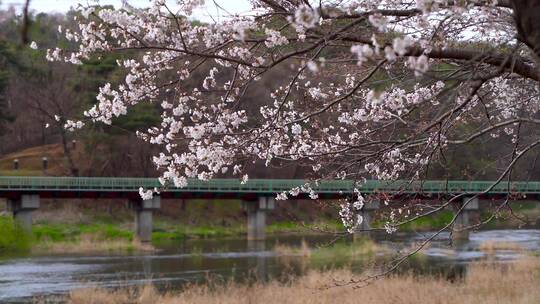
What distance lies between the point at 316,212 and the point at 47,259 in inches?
1232

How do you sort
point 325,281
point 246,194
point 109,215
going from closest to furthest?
point 325,281
point 246,194
point 109,215

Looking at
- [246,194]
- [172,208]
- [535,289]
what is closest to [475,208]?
[246,194]

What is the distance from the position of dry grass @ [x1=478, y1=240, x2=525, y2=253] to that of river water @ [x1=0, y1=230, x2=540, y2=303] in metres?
0.31

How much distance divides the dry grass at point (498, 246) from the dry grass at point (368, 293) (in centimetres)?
1218

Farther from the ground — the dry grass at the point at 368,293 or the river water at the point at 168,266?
the dry grass at the point at 368,293

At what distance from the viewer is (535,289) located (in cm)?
1436

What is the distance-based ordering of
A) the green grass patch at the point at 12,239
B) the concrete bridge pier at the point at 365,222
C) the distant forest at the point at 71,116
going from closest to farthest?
1. the concrete bridge pier at the point at 365,222
2. the green grass patch at the point at 12,239
3. the distant forest at the point at 71,116

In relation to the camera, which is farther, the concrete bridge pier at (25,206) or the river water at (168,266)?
the concrete bridge pier at (25,206)

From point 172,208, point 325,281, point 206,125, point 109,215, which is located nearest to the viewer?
point 206,125

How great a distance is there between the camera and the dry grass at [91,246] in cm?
3581

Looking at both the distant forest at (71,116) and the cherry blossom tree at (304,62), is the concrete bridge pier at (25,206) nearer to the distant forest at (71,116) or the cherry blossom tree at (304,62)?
the distant forest at (71,116)

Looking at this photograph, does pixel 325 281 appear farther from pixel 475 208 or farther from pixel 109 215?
pixel 109 215

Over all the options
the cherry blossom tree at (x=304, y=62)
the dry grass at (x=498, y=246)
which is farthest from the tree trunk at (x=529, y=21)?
the dry grass at (x=498, y=246)

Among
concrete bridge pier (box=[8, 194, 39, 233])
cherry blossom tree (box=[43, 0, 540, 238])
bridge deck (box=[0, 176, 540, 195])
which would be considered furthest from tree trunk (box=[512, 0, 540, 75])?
concrete bridge pier (box=[8, 194, 39, 233])
